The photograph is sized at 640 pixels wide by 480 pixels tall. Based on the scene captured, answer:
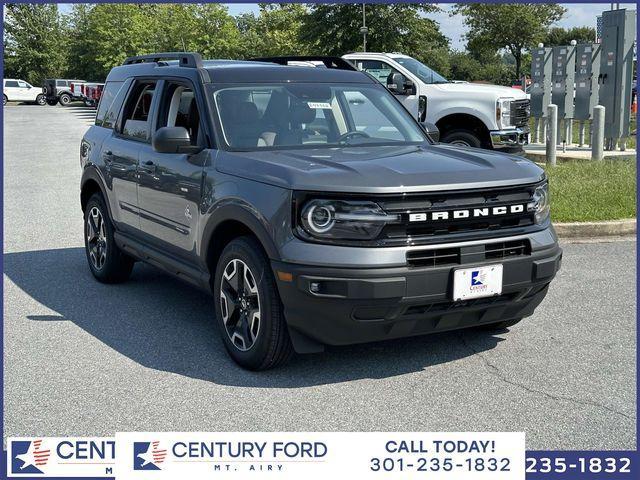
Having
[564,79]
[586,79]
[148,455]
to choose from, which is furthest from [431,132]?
[564,79]

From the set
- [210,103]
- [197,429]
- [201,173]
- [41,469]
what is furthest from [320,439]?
[210,103]

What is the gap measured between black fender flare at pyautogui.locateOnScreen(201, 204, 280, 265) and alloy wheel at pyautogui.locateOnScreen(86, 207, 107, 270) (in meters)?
2.23

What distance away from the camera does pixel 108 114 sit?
748 cm

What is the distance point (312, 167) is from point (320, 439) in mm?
1555

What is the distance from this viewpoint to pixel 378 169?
4.73 metres

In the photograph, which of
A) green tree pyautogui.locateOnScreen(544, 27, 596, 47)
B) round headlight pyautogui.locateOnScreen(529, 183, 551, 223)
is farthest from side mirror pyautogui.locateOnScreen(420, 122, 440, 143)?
green tree pyautogui.locateOnScreen(544, 27, 596, 47)

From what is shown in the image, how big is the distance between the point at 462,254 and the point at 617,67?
13.8 meters

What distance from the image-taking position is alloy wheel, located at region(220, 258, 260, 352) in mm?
4926

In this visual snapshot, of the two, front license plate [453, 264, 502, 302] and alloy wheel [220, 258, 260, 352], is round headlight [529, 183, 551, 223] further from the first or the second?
alloy wheel [220, 258, 260, 352]

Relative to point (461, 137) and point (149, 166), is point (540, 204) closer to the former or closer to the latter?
point (149, 166)

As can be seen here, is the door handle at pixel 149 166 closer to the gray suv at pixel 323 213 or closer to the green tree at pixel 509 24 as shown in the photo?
the gray suv at pixel 323 213

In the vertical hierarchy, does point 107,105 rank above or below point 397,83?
below

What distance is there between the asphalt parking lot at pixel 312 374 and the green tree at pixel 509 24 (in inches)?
1874

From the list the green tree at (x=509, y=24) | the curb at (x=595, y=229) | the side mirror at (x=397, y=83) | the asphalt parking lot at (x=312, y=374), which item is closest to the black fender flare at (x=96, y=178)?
the asphalt parking lot at (x=312, y=374)
